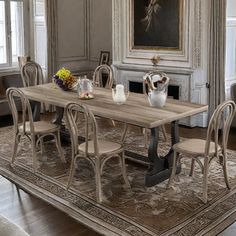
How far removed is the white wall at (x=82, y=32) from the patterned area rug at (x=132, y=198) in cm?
337

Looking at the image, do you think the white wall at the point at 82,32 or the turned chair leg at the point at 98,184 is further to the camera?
the white wall at the point at 82,32

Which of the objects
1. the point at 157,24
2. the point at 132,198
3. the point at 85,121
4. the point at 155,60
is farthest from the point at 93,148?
the point at 157,24

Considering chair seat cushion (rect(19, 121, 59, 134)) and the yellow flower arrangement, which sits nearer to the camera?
chair seat cushion (rect(19, 121, 59, 134))

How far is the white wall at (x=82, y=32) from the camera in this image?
7520 mm

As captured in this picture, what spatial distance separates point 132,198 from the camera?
3.61 meters

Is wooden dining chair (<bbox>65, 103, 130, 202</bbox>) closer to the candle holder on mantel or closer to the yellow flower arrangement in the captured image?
the yellow flower arrangement

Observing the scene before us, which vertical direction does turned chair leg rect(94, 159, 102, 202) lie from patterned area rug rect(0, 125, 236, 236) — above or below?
above

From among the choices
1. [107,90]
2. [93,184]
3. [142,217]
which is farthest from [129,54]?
[142,217]

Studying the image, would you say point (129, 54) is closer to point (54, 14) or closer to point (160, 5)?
point (160, 5)

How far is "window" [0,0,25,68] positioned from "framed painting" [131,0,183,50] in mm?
2204

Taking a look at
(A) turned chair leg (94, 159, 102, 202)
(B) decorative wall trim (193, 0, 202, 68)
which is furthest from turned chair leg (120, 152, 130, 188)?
(B) decorative wall trim (193, 0, 202, 68)

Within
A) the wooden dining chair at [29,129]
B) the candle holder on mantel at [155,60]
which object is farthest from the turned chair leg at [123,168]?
the candle holder on mantel at [155,60]

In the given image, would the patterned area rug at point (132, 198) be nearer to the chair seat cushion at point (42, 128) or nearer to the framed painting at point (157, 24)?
the chair seat cushion at point (42, 128)

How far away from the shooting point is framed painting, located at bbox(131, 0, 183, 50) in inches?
239
